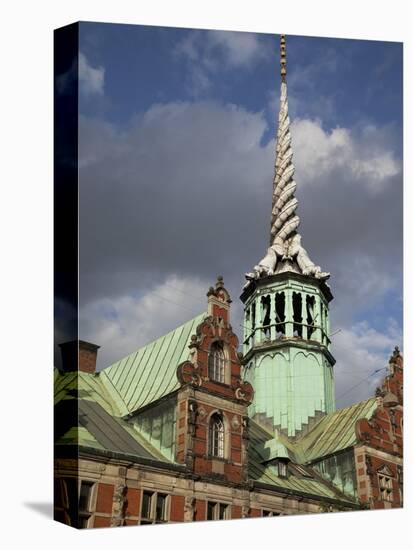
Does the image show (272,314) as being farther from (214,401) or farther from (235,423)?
(214,401)

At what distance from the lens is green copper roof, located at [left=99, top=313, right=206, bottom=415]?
37.1 m

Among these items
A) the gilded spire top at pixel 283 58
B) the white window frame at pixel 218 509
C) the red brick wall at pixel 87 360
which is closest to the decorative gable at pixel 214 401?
the white window frame at pixel 218 509

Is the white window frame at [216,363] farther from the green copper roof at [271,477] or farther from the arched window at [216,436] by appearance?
the green copper roof at [271,477]

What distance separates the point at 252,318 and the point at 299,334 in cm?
→ 251

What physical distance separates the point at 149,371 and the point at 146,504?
6603 millimetres

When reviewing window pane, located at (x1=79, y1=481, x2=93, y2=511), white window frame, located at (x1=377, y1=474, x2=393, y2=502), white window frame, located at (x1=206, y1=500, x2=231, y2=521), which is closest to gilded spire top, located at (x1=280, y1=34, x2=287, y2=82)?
white window frame, located at (x1=206, y1=500, x2=231, y2=521)

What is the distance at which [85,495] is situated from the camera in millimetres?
31062

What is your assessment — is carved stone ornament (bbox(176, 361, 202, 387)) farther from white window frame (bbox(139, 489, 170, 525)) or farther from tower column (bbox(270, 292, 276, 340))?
tower column (bbox(270, 292, 276, 340))

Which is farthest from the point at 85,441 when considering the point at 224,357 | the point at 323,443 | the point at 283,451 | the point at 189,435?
the point at 323,443

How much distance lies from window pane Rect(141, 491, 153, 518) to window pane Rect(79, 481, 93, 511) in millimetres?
2520

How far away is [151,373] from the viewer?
3825 centimetres

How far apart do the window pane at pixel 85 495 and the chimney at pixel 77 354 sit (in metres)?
3.70

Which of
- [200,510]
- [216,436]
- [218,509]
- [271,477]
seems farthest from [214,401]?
[271,477]

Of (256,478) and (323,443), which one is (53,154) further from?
(323,443)
